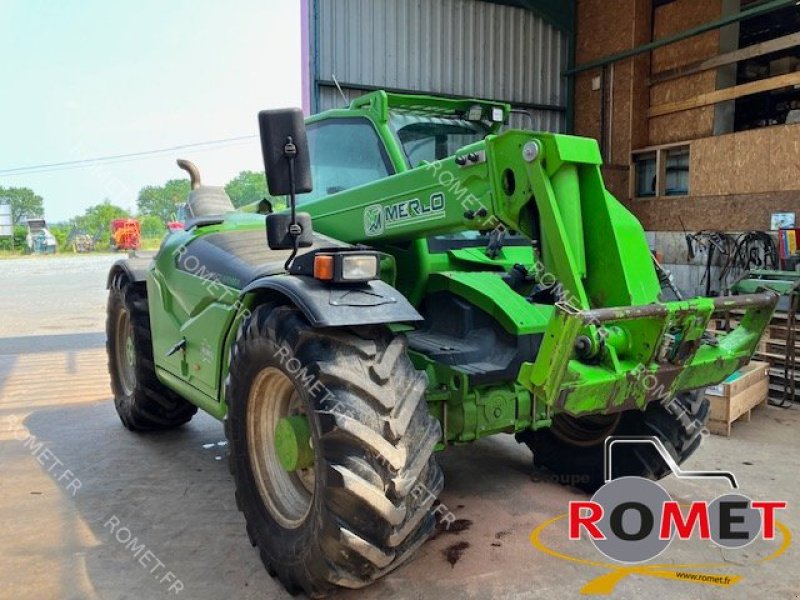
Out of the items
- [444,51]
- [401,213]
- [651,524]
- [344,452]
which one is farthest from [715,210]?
[344,452]

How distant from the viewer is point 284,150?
2648 mm

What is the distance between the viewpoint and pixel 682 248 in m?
9.68

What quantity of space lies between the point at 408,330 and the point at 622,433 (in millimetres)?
1565

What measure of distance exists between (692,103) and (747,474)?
6912mm

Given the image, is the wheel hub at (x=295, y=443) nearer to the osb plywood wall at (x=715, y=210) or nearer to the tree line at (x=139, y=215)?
the osb plywood wall at (x=715, y=210)

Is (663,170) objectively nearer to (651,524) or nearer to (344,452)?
(651,524)

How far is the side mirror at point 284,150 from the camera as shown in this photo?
259 centimetres

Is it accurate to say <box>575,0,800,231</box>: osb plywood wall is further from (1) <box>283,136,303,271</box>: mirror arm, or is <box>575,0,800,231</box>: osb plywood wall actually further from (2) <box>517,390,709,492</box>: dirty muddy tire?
(1) <box>283,136,303,271</box>: mirror arm

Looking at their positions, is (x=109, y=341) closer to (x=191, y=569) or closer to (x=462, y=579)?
(x=191, y=569)

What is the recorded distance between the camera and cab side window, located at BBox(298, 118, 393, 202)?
3.70m

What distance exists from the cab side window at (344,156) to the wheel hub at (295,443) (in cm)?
149

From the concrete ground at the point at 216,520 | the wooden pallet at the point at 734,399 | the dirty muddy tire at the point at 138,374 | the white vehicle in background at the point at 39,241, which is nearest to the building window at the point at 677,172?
the wooden pallet at the point at 734,399

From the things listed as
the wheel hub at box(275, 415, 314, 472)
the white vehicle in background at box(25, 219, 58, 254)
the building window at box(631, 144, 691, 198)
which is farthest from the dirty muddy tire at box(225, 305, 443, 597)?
the white vehicle in background at box(25, 219, 58, 254)

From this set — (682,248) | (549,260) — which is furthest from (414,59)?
(549,260)
